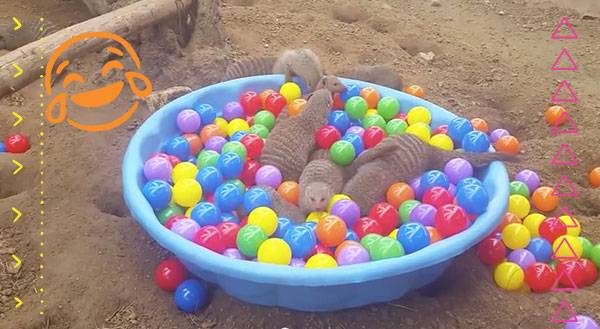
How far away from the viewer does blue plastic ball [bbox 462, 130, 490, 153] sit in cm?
283

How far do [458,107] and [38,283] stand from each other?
257 cm

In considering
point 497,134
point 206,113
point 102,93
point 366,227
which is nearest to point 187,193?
point 206,113

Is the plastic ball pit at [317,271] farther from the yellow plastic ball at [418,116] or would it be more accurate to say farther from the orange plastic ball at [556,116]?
the orange plastic ball at [556,116]

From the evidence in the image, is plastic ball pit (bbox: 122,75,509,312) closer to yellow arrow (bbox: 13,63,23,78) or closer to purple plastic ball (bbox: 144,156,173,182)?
purple plastic ball (bbox: 144,156,173,182)

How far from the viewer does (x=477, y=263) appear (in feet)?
8.27

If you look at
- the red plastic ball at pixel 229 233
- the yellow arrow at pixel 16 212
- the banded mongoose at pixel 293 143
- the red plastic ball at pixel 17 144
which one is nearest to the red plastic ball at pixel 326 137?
the banded mongoose at pixel 293 143

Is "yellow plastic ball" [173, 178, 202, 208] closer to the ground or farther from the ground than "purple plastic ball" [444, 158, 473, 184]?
closer to the ground

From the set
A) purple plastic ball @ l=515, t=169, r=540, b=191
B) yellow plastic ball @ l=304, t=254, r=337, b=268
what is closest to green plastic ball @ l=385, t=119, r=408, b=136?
purple plastic ball @ l=515, t=169, r=540, b=191

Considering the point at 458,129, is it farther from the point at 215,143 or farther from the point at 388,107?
the point at 215,143

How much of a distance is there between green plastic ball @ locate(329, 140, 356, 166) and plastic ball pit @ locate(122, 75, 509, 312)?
0.65 m

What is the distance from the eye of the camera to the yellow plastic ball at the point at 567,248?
2.58 meters

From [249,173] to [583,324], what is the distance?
5.13 ft

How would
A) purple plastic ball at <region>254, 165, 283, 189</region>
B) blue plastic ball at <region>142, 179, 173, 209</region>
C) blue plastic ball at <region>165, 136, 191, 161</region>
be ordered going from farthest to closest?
1. blue plastic ball at <region>165, 136, 191, 161</region>
2. purple plastic ball at <region>254, 165, 283, 189</region>
3. blue plastic ball at <region>142, 179, 173, 209</region>

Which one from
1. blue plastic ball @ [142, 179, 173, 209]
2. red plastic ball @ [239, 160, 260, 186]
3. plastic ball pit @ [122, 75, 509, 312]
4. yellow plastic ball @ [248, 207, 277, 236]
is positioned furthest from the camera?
red plastic ball @ [239, 160, 260, 186]
